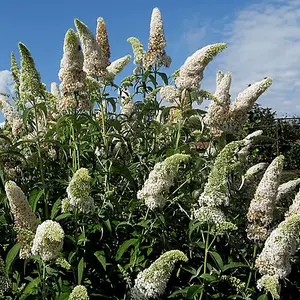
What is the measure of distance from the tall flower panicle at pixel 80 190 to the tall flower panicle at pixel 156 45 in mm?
1738

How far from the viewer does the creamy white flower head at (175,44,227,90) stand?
12.6 feet

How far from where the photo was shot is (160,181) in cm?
306

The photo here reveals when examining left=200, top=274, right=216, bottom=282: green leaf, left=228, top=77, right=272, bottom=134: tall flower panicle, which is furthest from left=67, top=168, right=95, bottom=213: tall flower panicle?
left=228, top=77, right=272, bottom=134: tall flower panicle

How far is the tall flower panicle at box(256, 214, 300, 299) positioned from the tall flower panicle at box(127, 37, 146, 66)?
6.28ft

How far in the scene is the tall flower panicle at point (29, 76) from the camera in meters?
3.52

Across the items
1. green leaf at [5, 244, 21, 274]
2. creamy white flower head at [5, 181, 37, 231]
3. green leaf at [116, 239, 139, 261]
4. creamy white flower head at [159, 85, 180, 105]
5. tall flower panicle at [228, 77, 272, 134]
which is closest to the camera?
creamy white flower head at [5, 181, 37, 231]

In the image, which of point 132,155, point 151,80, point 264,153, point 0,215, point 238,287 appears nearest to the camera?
point 238,287

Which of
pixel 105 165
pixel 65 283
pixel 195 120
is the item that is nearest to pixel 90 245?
pixel 65 283

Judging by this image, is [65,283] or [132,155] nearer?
[65,283]

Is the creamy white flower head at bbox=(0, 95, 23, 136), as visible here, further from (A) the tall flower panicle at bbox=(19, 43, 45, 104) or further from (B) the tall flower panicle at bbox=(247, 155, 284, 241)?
(B) the tall flower panicle at bbox=(247, 155, 284, 241)

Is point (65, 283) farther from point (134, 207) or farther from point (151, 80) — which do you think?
point (151, 80)

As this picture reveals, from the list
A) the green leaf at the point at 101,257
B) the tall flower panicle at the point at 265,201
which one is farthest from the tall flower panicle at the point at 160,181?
the tall flower panicle at the point at 265,201

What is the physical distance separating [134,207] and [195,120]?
990 millimetres

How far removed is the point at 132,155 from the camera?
13.4 feet
